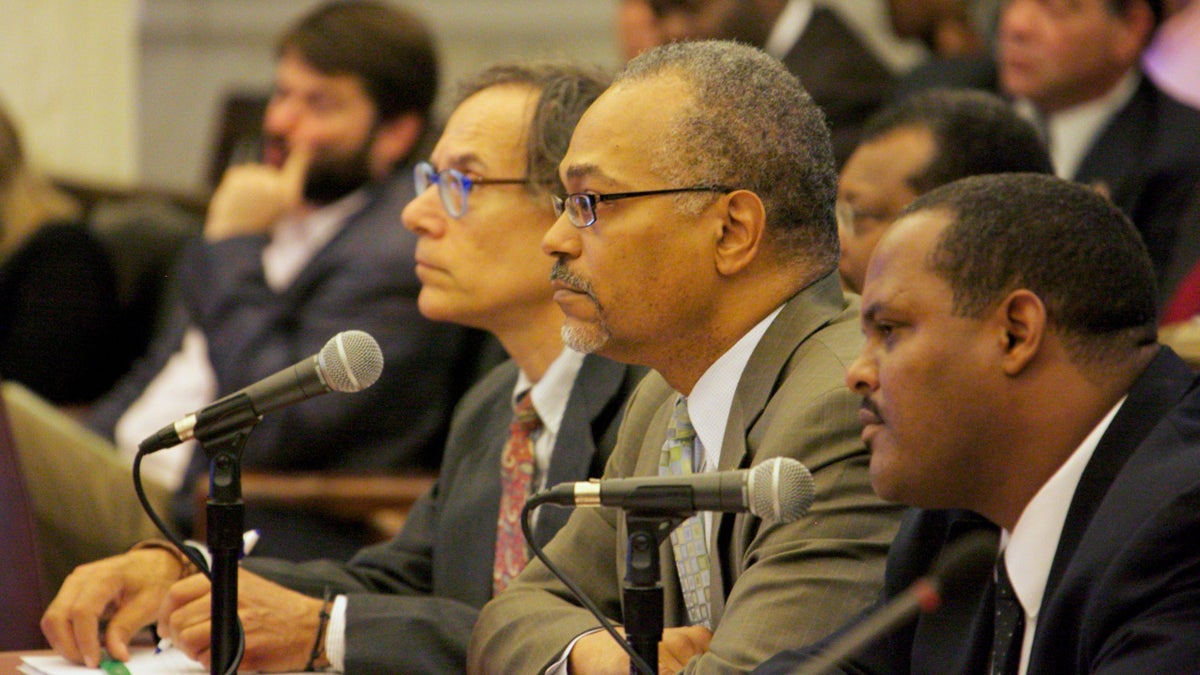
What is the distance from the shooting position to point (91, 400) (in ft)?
16.8

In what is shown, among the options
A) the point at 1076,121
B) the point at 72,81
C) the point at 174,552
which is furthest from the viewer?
the point at 72,81

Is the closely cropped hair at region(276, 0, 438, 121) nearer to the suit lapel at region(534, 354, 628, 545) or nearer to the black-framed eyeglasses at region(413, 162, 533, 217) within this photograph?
the black-framed eyeglasses at region(413, 162, 533, 217)

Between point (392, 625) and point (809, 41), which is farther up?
point (809, 41)

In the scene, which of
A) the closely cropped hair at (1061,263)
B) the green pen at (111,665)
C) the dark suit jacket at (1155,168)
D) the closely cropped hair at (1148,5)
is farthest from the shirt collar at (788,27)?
the closely cropped hair at (1061,263)

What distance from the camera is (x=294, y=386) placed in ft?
6.14

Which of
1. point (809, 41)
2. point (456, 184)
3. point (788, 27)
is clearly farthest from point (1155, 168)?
point (456, 184)

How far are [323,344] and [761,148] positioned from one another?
185cm

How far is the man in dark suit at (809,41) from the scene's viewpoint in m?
4.67

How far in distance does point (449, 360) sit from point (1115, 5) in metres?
1.84

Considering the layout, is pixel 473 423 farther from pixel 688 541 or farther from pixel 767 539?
pixel 767 539

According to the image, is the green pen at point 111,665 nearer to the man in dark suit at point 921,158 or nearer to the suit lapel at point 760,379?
the suit lapel at point 760,379

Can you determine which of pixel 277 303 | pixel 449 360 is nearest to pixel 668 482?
pixel 449 360

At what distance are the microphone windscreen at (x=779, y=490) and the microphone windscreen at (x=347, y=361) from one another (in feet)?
1.68

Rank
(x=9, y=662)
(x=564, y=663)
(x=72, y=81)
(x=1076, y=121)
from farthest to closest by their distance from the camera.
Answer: (x=72, y=81) → (x=1076, y=121) → (x=9, y=662) → (x=564, y=663)
